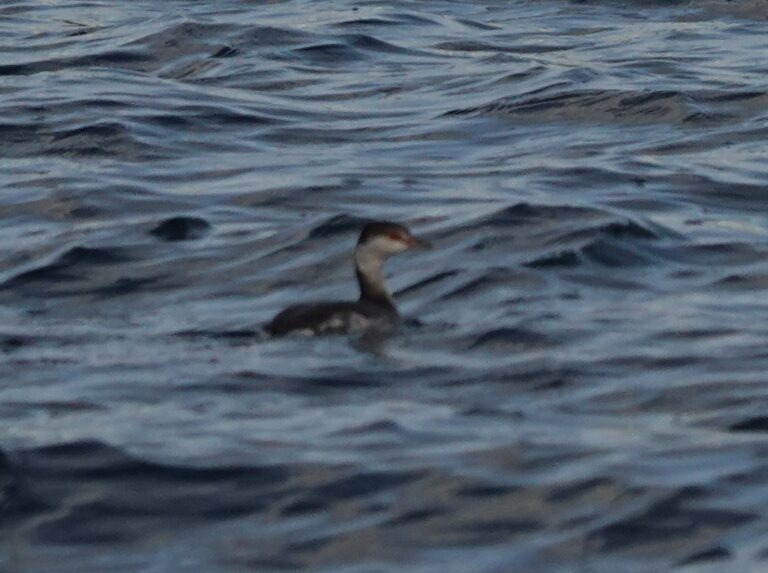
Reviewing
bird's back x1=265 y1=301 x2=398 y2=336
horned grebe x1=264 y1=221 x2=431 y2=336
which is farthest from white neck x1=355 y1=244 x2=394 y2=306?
bird's back x1=265 y1=301 x2=398 y2=336

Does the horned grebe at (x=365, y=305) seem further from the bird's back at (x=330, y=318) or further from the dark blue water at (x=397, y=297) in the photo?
the dark blue water at (x=397, y=297)

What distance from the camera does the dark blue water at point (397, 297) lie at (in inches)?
402

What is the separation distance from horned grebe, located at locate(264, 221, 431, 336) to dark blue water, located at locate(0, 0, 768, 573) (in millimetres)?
124

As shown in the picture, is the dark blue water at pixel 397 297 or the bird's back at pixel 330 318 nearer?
the dark blue water at pixel 397 297

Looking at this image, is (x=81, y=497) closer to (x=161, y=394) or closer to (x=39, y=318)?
(x=161, y=394)

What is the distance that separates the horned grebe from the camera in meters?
13.1

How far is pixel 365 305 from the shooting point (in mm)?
13641

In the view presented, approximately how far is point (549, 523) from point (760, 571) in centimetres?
105

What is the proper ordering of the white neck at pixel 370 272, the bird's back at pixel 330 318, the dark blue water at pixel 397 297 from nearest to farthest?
the dark blue water at pixel 397 297 < the bird's back at pixel 330 318 < the white neck at pixel 370 272

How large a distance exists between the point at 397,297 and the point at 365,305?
112 cm

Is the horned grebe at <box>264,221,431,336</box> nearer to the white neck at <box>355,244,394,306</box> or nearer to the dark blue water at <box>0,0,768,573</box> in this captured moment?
the white neck at <box>355,244,394,306</box>

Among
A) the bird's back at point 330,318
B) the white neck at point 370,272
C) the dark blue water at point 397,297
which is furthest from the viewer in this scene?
the white neck at point 370,272

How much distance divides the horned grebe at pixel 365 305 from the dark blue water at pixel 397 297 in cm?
12

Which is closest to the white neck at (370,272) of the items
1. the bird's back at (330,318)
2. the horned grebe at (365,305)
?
the horned grebe at (365,305)
